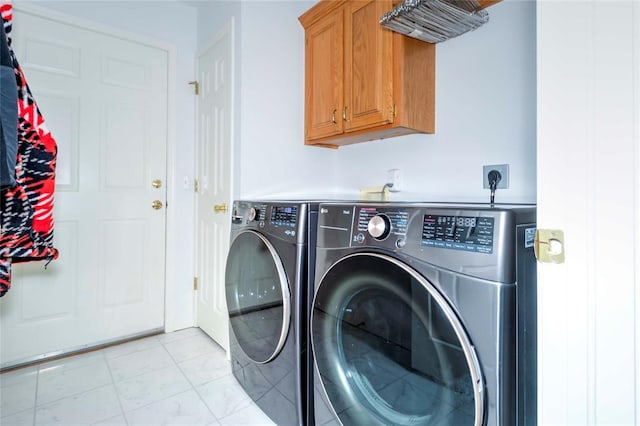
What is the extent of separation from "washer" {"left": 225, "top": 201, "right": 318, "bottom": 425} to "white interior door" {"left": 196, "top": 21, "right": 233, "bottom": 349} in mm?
452

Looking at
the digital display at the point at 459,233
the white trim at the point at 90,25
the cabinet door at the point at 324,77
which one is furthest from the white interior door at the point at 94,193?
the digital display at the point at 459,233

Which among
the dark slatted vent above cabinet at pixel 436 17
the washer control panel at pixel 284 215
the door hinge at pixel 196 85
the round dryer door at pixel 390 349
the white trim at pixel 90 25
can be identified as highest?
the white trim at pixel 90 25

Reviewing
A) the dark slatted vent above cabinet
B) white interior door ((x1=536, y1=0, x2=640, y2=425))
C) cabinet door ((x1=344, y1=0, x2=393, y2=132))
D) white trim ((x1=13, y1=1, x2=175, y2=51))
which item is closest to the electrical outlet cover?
cabinet door ((x1=344, y1=0, x2=393, y2=132))

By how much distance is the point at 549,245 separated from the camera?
687mm

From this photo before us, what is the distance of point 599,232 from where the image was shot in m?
0.63

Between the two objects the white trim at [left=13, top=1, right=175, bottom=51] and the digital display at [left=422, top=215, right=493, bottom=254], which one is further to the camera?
the white trim at [left=13, top=1, right=175, bottom=51]

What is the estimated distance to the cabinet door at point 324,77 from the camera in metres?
1.76

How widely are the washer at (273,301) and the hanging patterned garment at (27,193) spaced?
28.6 inches

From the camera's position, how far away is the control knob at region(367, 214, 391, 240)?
0.91 metres

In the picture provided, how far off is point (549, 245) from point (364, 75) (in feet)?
3.98

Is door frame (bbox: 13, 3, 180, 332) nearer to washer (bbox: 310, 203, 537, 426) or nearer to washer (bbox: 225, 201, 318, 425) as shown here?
washer (bbox: 225, 201, 318, 425)

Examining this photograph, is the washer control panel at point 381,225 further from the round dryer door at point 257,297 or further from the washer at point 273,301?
the round dryer door at point 257,297

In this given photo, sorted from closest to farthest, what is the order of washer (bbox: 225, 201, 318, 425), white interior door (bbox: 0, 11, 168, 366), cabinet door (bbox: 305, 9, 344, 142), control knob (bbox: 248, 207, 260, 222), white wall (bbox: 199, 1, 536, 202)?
washer (bbox: 225, 201, 318, 425)
white wall (bbox: 199, 1, 536, 202)
control knob (bbox: 248, 207, 260, 222)
cabinet door (bbox: 305, 9, 344, 142)
white interior door (bbox: 0, 11, 168, 366)

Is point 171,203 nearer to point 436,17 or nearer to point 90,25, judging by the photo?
point 90,25
